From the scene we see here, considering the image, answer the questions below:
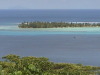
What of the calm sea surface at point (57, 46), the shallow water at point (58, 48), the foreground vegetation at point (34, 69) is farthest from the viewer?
the calm sea surface at point (57, 46)

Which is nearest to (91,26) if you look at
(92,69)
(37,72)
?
(92,69)

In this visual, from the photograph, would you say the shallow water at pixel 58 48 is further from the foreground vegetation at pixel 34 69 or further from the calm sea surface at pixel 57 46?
the foreground vegetation at pixel 34 69

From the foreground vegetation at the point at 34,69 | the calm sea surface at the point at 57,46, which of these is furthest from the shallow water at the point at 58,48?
the foreground vegetation at the point at 34,69

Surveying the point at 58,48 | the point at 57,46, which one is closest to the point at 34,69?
the point at 58,48

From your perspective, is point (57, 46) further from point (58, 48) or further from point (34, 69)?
point (34, 69)

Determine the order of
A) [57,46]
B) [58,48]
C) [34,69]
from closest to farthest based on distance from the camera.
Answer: [34,69] → [58,48] → [57,46]

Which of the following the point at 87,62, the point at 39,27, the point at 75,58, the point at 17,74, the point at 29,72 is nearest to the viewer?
the point at 17,74

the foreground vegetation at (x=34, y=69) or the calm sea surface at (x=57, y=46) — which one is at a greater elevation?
the foreground vegetation at (x=34, y=69)

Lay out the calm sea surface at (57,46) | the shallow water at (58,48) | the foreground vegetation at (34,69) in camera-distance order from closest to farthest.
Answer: the foreground vegetation at (34,69) → the shallow water at (58,48) → the calm sea surface at (57,46)

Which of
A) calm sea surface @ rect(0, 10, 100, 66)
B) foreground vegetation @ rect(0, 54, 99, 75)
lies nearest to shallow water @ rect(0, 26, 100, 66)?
calm sea surface @ rect(0, 10, 100, 66)

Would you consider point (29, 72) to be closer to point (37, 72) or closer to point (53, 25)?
point (37, 72)

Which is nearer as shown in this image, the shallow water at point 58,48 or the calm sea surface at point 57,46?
the shallow water at point 58,48
